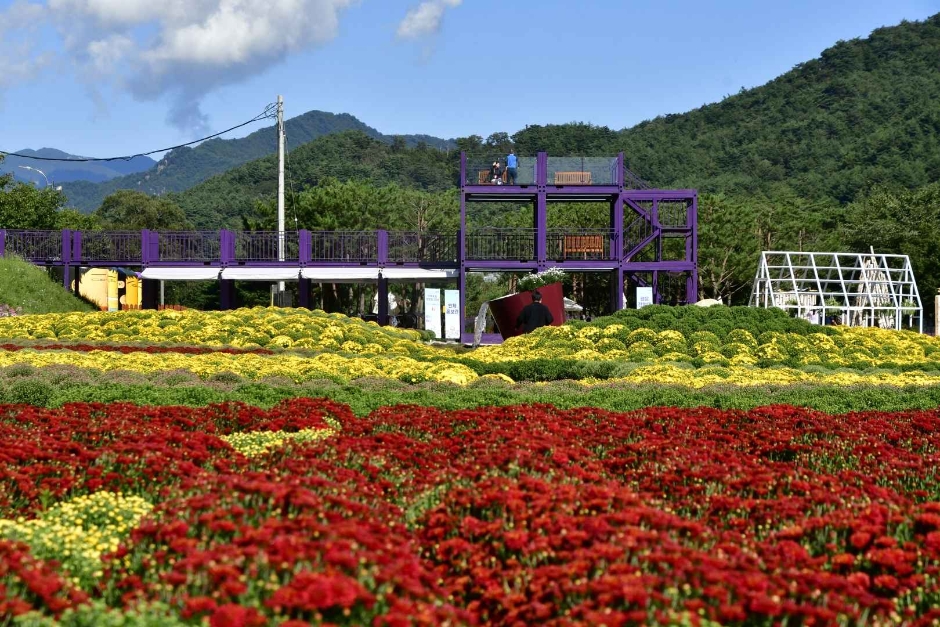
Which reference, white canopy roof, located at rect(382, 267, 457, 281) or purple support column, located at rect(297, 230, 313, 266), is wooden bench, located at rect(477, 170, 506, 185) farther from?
purple support column, located at rect(297, 230, 313, 266)

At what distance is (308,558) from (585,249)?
29.3 m

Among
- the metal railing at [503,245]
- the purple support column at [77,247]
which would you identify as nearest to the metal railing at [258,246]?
the purple support column at [77,247]

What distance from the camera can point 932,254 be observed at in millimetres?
45719

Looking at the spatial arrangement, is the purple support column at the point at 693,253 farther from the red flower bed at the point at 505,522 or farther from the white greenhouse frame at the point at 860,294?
the red flower bed at the point at 505,522

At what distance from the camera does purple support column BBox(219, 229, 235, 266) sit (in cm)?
3297

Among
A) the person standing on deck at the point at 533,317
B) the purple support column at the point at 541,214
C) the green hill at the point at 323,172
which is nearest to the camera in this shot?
the person standing on deck at the point at 533,317

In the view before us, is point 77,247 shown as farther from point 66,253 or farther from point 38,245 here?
point 38,245

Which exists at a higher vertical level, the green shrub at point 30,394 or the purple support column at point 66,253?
the purple support column at point 66,253

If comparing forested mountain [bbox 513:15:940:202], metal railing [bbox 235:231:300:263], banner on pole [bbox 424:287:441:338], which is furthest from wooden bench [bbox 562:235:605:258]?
forested mountain [bbox 513:15:940:202]

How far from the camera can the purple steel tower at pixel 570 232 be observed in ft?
105

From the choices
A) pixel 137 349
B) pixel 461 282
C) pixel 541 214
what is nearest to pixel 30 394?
pixel 137 349

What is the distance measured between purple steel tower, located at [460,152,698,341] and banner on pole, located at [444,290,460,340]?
1221mm

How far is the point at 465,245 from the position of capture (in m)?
32.0

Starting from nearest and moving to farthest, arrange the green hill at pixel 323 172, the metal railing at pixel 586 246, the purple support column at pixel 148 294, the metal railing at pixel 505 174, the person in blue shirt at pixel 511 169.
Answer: the metal railing at pixel 505 174, the person in blue shirt at pixel 511 169, the metal railing at pixel 586 246, the purple support column at pixel 148 294, the green hill at pixel 323 172
